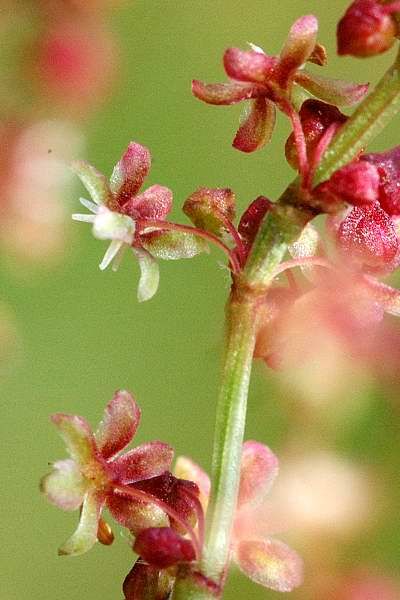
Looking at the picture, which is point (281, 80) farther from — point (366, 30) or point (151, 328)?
point (151, 328)

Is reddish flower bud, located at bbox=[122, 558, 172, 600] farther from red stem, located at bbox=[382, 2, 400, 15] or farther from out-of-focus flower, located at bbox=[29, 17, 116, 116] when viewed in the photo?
out-of-focus flower, located at bbox=[29, 17, 116, 116]

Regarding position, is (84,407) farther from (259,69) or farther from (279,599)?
(259,69)

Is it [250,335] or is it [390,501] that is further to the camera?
[390,501]

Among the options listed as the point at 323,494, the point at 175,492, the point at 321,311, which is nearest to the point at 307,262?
the point at 321,311

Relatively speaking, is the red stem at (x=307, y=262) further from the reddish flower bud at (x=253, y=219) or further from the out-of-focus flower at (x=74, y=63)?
the out-of-focus flower at (x=74, y=63)

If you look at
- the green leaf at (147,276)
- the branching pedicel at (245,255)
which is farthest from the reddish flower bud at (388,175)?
the green leaf at (147,276)

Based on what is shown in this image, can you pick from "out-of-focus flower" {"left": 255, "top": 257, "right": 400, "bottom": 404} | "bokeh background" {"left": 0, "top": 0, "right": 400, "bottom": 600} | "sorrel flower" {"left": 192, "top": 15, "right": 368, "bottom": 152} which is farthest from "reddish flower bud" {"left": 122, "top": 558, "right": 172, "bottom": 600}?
"bokeh background" {"left": 0, "top": 0, "right": 400, "bottom": 600}

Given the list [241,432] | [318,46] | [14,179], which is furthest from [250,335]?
[14,179]
